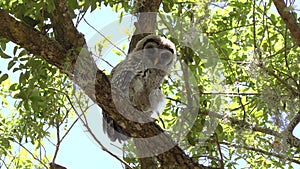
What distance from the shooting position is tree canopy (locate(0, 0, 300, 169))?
Result: 9.09 feet

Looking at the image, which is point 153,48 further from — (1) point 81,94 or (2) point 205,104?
(1) point 81,94

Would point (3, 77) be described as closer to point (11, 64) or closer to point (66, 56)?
point (11, 64)

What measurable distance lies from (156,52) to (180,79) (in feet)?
1.35

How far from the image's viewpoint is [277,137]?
300 centimetres

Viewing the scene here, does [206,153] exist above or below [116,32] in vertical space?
below

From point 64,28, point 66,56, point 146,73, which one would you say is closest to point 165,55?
point 146,73

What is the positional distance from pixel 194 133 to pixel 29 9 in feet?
4.29

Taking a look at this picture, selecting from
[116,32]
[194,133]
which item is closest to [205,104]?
[194,133]

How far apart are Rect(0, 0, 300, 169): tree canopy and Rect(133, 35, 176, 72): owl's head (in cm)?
8

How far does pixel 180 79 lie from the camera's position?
3.72 m

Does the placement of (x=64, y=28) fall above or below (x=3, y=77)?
above

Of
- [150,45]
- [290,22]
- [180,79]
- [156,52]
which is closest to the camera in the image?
[290,22]

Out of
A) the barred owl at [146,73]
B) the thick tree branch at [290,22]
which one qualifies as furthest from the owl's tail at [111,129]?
the thick tree branch at [290,22]

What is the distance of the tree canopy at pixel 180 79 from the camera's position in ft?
9.09
